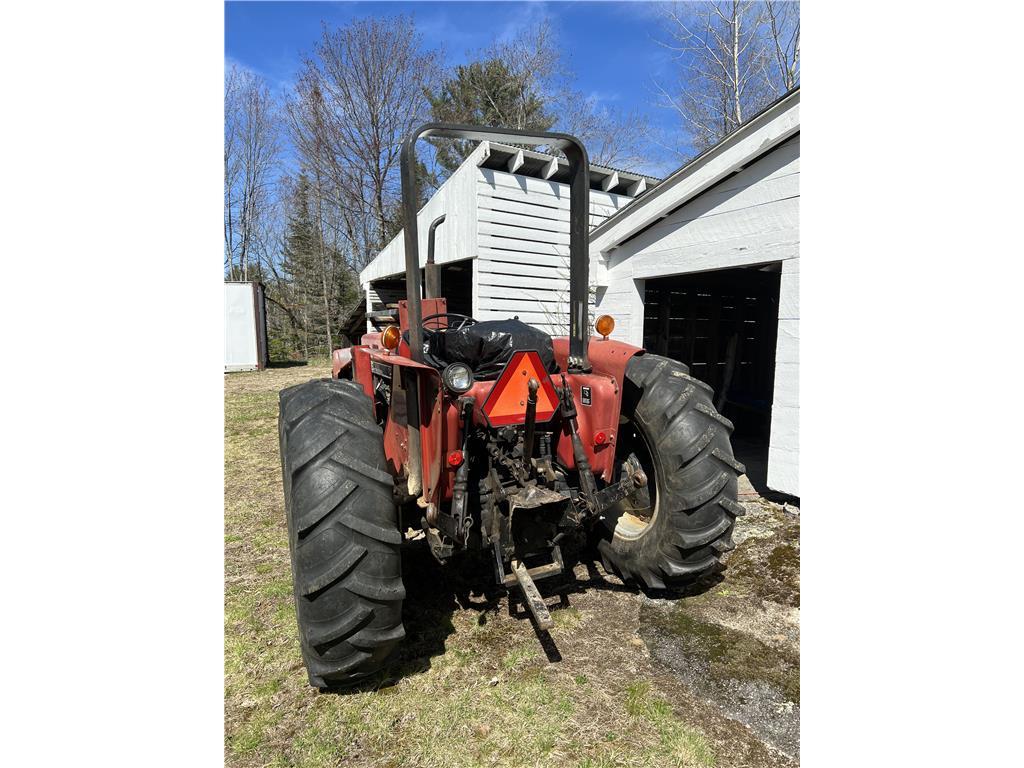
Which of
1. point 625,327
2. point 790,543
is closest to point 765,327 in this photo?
point 625,327

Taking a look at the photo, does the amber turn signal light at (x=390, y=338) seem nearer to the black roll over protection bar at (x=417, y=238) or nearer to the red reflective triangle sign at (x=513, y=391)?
the black roll over protection bar at (x=417, y=238)

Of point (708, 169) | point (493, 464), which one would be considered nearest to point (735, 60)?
point (708, 169)

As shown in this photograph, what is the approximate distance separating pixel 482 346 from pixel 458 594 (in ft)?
4.44

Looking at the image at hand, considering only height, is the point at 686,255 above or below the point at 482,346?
above

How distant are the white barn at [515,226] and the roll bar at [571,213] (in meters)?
4.12

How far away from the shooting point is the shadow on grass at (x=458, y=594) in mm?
2430

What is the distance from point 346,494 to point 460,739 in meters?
0.98

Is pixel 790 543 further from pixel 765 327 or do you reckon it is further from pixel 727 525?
pixel 765 327

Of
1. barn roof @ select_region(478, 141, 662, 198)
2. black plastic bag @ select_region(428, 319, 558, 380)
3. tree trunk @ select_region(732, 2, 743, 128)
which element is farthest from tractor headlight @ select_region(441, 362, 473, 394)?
tree trunk @ select_region(732, 2, 743, 128)

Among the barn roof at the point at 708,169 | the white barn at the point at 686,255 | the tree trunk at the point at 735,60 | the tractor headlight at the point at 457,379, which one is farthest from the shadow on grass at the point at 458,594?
the tree trunk at the point at 735,60

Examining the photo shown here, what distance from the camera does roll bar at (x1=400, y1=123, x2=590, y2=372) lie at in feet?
7.23

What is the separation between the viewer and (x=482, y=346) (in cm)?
271

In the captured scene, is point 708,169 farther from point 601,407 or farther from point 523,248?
point 601,407

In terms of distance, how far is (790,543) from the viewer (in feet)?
12.3
